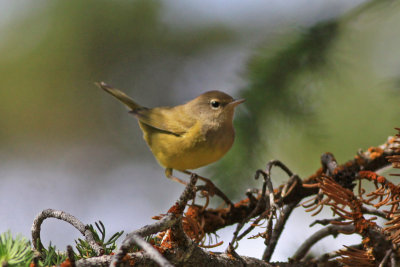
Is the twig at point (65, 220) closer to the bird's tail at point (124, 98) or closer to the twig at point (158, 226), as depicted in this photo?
the twig at point (158, 226)

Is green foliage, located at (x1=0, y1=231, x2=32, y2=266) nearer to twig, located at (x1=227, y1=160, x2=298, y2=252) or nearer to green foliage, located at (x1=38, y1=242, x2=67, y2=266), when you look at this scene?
green foliage, located at (x1=38, y1=242, x2=67, y2=266)

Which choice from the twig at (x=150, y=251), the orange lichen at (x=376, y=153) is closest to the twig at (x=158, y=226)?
the twig at (x=150, y=251)

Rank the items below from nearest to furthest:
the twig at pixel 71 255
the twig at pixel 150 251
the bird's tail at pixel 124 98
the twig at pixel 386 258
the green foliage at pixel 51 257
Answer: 1. the twig at pixel 150 251
2. the twig at pixel 71 255
3. the green foliage at pixel 51 257
4. the twig at pixel 386 258
5. the bird's tail at pixel 124 98

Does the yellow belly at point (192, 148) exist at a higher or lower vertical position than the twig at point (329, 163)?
higher

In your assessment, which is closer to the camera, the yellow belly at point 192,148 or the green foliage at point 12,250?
the green foliage at point 12,250

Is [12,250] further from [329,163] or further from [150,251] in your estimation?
[329,163]

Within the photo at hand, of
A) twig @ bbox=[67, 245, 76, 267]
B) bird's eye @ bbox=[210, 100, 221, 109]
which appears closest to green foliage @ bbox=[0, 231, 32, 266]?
twig @ bbox=[67, 245, 76, 267]

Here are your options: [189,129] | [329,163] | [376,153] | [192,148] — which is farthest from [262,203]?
[189,129]

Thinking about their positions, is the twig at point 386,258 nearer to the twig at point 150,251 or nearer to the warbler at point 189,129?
the twig at point 150,251

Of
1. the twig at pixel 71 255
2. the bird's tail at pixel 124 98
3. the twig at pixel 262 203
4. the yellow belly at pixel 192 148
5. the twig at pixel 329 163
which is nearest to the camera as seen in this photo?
the twig at pixel 71 255

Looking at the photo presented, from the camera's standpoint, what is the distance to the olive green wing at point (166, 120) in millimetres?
3201

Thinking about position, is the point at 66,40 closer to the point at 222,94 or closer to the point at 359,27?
the point at 222,94

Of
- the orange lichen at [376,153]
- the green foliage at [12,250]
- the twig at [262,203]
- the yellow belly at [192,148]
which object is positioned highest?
the yellow belly at [192,148]

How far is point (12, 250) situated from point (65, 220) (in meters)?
0.31
